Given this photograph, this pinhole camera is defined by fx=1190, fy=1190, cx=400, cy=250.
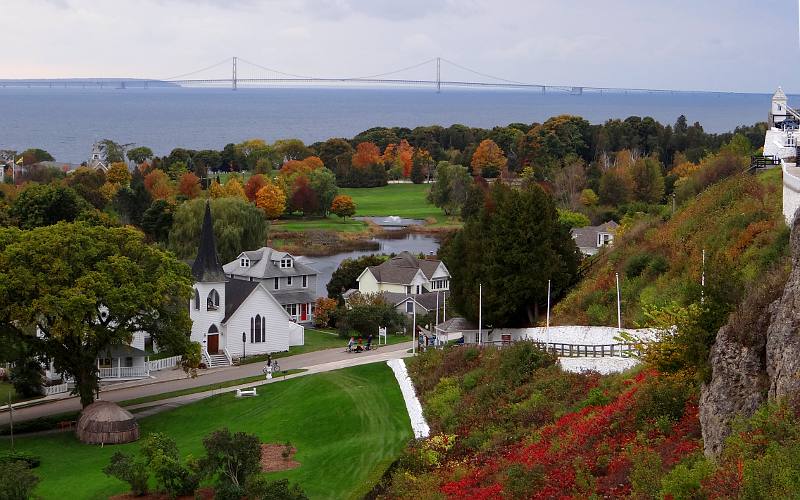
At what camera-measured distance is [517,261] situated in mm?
49375

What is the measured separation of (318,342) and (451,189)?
73953mm

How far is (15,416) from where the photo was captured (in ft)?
148

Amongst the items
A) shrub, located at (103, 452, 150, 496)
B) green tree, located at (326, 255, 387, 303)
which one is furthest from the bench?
green tree, located at (326, 255, 387, 303)

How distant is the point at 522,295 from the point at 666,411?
22.8 m

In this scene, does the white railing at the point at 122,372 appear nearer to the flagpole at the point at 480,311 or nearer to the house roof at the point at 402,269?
the flagpole at the point at 480,311

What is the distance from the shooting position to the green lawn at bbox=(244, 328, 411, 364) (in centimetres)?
5744

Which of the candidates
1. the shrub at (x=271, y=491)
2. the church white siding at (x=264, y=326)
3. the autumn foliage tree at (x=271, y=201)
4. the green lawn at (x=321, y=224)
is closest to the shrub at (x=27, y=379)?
the church white siding at (x=264, y=326)

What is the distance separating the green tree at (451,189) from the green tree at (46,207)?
52.4m

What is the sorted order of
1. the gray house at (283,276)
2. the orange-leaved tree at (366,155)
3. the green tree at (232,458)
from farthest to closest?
the orange-leaved tree at (366,155) → the gray house at (283,276) → the green tree at (232,458)

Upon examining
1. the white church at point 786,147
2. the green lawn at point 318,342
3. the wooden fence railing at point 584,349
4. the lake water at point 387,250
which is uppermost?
the white church at point 786,147

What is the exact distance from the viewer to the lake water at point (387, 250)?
317 feet

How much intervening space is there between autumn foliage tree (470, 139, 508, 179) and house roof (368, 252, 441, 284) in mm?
81267

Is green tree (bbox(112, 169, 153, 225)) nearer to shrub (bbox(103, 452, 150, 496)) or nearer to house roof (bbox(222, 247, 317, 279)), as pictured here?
house roof (bbox(222, 247, 317, 279))

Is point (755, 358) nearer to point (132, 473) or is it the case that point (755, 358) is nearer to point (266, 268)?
point (132, 473)
